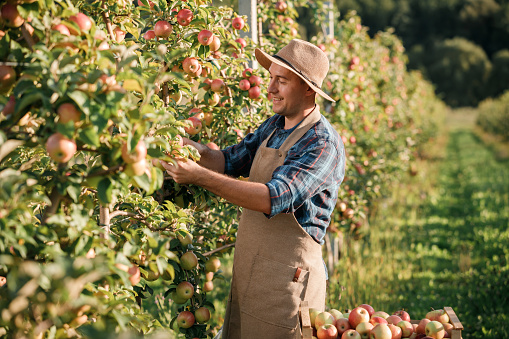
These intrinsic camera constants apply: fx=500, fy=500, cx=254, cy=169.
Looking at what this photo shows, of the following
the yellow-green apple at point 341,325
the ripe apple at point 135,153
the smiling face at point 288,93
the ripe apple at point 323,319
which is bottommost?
the yellow-green apple at point 341,325

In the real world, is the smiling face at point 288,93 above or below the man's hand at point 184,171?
above

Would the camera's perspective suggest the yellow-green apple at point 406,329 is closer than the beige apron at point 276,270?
Yes

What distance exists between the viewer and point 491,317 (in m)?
3.69

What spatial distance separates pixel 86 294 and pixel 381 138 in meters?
5.23

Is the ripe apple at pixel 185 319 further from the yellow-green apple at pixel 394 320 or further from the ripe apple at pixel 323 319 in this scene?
the yellow-green apple at pixel 394 320

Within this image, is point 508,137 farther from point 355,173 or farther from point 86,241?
point 86,241

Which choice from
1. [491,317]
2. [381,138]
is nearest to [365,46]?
[381,138]

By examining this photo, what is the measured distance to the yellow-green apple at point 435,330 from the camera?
1.86 metres

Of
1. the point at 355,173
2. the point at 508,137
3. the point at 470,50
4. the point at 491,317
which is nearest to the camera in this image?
the point at 491,317

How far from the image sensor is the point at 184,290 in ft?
7.41

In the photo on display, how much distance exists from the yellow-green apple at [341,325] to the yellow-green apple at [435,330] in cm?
31

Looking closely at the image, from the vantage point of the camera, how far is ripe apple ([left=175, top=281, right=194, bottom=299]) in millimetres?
2262

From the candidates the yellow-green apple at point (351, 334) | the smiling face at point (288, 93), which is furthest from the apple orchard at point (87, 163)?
the yellow-green apple at point (351, 334)

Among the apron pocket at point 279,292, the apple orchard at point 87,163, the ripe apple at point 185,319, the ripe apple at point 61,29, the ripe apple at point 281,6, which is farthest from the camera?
the ripe apple at point 281,6
